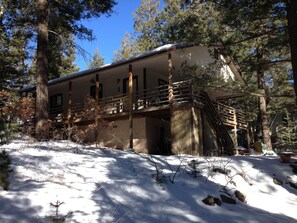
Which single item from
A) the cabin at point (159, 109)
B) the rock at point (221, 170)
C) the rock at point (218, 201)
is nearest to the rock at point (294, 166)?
the rock at point (221, 170)

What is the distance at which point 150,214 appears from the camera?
18.9 feet

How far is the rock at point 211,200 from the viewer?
6.73 metres

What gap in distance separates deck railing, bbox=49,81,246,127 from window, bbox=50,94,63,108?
94 centimetres

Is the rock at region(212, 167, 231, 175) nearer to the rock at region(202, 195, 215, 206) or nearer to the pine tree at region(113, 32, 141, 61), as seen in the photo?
the rock at region(202, 195, 215, 206)

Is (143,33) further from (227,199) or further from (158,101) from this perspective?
(227,199)

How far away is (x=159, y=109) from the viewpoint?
17094 millimetres

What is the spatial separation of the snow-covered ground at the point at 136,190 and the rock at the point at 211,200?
0.09 m

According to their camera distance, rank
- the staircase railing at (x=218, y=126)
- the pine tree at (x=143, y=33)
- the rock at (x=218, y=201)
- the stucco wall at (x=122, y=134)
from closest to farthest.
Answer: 1. the rock at (x=218, y=201)
2. the staircase railing at (x=218, y=126)
3. the stucco wall at (x=122, y=134)
4. the pine tree at (x=143, y=33)

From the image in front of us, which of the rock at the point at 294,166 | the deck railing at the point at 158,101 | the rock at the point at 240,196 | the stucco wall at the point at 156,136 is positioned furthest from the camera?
the stucco wall at the point at 156,136

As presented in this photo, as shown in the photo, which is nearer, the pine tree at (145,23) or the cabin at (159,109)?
the cabin at (159,109)

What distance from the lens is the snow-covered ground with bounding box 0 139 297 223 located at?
5531mm

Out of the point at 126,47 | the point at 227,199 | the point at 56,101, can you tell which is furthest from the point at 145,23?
the point at 227,199

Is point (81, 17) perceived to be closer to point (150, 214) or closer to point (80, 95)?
point (80, 95)

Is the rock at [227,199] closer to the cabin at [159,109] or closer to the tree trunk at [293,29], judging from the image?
the tree trunk at [293,29]
